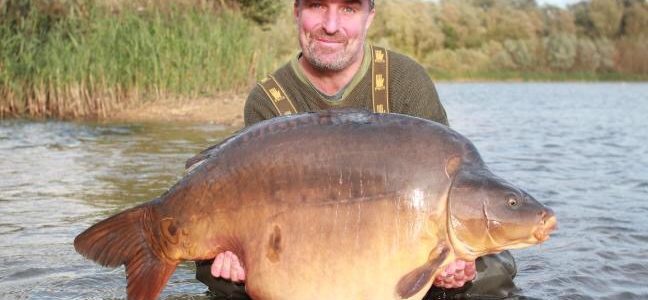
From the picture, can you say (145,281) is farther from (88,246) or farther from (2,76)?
(2,76)

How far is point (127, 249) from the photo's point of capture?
2.93m

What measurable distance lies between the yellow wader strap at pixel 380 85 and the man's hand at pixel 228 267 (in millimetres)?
1315

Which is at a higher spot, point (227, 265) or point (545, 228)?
point (545, 228)

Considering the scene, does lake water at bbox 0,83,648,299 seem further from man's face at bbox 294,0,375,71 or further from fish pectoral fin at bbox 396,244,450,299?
fish pectoral fin at bbox 396,244,450,299

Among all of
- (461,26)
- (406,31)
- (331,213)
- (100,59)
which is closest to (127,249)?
(331,213)

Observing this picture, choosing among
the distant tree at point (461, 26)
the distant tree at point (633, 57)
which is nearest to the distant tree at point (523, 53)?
the distant tree at point (461, 26)

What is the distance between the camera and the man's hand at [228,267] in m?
2.94

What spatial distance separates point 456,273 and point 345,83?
4.42 feet

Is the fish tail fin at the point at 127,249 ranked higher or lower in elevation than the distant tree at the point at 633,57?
higher

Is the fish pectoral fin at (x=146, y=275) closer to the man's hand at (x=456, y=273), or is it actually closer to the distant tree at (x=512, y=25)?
the man's hand at (x=456, y=273)

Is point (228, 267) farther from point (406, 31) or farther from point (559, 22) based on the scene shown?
point (559, 22)

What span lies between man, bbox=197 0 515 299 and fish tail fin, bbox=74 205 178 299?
2.45 ft

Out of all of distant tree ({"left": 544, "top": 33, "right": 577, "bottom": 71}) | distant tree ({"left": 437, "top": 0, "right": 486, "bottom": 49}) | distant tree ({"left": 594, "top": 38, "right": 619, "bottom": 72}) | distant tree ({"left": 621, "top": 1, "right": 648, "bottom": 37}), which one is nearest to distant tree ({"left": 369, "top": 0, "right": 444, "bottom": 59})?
distant tree ({"left": 437, "top": 0, "right": 486, "bottom": 49})

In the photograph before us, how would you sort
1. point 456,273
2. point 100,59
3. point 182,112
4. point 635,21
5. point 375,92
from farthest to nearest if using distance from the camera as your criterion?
point 635,21
point 182,112
point 100,59
point 375,92
point 456,273
